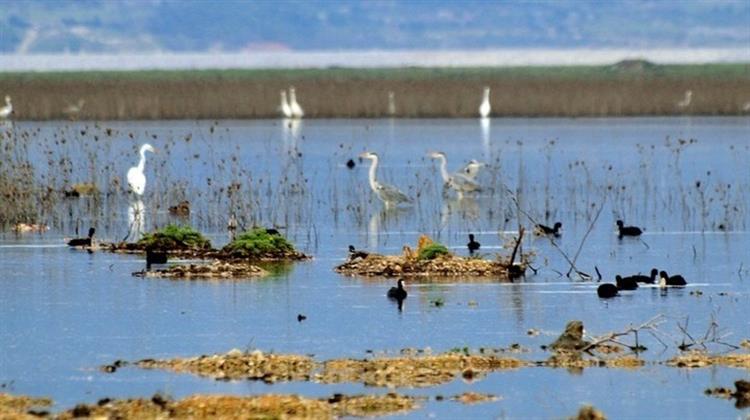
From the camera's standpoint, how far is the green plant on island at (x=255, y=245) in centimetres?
2019

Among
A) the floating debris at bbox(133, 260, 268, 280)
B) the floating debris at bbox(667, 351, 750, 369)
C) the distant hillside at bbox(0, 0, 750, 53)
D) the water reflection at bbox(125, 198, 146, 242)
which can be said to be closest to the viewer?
the floating debris at bbox(667, 351, 750, 369)

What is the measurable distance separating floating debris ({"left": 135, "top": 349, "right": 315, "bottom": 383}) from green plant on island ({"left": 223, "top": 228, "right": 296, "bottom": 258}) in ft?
20.6

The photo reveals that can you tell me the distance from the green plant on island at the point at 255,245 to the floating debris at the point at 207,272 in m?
0.91

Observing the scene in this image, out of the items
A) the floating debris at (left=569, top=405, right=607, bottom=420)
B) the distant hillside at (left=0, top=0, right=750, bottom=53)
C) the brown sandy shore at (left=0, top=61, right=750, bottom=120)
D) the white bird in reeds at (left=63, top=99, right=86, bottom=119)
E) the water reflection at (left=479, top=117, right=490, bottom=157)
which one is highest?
the distant hillside at (left=0, top=0, right=750, bottom=53)

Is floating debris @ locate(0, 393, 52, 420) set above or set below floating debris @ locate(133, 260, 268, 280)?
below

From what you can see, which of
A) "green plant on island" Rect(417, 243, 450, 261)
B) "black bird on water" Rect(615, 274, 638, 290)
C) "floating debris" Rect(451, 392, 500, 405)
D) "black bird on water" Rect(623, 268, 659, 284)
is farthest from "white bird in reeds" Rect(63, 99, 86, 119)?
"floating debris" Rect(451, 392, 500, 405)

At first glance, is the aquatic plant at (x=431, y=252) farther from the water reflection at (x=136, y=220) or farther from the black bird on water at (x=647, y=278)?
the water reflection at (x=136, y=220)

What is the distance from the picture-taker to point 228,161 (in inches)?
1394

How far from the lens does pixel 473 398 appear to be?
12.6m

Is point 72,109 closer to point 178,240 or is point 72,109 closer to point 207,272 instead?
point 178,240

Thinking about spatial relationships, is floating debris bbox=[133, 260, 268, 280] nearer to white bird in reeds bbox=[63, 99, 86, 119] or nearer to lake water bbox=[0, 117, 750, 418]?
lake water bbox=[0, 117, 750, 418]

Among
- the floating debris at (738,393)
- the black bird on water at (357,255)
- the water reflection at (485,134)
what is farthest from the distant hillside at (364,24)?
the floating debris at (738,393)

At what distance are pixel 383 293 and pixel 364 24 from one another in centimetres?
16241

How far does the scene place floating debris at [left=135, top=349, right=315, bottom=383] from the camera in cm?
1325
